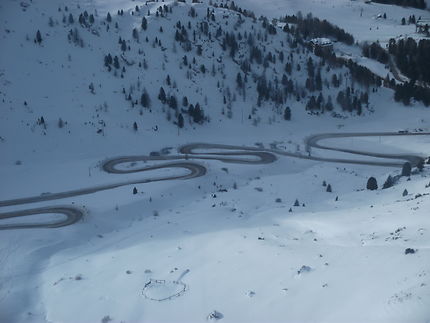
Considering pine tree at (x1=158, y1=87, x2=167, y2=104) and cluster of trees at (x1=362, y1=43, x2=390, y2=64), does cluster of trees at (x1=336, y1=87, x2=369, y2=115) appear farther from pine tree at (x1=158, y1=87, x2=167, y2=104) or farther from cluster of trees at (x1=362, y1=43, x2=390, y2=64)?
pine tree at (x1=158, y1=87, x2=167, y2=104)

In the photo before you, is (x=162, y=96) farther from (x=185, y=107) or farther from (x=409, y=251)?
(x=409, y=251)

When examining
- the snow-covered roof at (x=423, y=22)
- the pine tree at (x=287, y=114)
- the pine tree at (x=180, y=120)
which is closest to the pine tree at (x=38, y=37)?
the pine tree at (x=180, y=120)

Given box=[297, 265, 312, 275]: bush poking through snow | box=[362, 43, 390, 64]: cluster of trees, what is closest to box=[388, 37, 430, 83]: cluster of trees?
box=[362, 43, 390, 64]: cluster of trees

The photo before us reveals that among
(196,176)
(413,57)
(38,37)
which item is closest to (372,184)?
(196,176)

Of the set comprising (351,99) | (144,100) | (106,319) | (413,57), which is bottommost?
(106,319)

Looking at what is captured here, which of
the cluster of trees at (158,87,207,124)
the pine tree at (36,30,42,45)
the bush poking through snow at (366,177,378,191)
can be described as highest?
the pine tree at (36,30,42,45)
